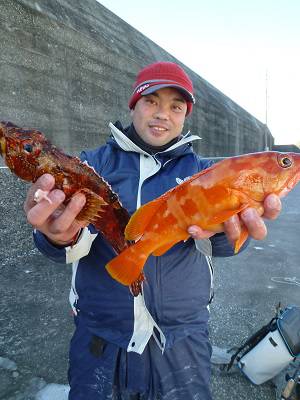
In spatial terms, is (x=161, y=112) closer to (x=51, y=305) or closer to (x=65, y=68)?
(x=51, y=305)

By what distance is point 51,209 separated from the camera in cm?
154

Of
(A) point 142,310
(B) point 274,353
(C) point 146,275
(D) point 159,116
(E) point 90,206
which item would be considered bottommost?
(B) point 274,353

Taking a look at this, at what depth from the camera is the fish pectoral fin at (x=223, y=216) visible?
174 cm

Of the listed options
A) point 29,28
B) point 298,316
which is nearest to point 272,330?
point 298,316

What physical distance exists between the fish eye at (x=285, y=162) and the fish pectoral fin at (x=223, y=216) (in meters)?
0.30

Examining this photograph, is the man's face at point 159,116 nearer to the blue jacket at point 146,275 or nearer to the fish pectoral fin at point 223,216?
the blue jacket at point 146,275

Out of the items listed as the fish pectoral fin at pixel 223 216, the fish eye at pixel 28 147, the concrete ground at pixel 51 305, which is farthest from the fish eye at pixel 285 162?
the concrete ground at pixel 51 305

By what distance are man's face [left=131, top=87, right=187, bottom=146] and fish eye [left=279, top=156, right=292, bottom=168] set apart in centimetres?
87

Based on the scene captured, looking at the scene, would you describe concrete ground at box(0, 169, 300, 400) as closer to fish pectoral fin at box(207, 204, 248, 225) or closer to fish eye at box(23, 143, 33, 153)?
fish pectoral fin at box(207, 204, 248, 225)

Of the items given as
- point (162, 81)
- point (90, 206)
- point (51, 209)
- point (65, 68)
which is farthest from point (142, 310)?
point (65, 68)

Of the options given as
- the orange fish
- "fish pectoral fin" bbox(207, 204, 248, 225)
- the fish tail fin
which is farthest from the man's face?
the fish tail fin

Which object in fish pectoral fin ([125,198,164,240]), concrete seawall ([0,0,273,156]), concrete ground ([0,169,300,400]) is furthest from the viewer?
concrete seawall ([0,0,273,156])

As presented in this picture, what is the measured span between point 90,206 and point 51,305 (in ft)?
9.57

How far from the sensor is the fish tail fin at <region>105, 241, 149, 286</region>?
1.69m
